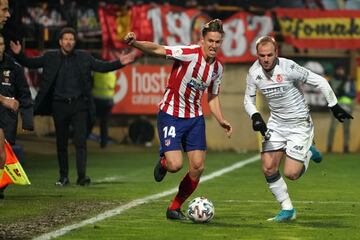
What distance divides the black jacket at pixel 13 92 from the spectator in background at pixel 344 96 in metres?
14.3

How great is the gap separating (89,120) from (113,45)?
36.3ft

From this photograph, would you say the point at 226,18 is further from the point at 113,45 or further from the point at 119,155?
the point at 119,155

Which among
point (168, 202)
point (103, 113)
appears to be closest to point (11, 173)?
point (168, 202)

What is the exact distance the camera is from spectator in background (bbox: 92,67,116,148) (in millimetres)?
27219

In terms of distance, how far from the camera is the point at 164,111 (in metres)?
12.1

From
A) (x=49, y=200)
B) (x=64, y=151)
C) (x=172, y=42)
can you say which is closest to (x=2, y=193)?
(x=49, y=200)

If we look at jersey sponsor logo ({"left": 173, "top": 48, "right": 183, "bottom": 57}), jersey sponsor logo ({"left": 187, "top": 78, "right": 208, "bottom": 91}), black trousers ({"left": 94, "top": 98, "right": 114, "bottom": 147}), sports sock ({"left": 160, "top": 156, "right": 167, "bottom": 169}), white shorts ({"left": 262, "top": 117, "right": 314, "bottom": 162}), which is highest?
jersey sponsor logo ({"left": 173, "top": 48, "right": 183, "bottom": 57})

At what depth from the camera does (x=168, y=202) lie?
14.2 meters

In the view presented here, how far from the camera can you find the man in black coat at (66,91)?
16609mm

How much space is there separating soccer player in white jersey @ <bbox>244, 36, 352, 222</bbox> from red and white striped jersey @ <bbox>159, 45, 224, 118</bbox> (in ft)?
1.61

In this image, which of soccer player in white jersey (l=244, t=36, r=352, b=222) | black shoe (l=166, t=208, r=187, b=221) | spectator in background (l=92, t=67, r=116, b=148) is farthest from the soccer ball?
spectator in background (l=92, t=67, r=116, b=148)

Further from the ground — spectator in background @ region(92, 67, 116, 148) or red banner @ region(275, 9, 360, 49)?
red banner @ region(275, 9, 360, 49)

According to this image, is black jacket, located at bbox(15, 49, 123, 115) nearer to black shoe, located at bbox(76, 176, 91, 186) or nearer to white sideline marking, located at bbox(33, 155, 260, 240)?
black shoe, located at bbox(76, 176, 91, 186)

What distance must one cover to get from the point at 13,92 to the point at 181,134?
10.3ft
